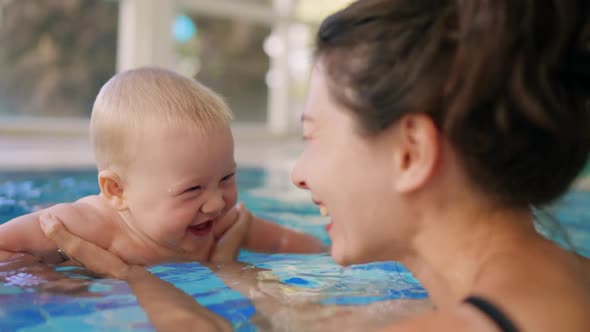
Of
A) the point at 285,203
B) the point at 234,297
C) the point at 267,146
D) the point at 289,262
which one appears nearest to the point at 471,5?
the point at 234,297

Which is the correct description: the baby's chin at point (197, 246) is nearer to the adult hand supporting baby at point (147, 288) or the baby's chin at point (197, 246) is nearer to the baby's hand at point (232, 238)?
the baby's hand at point (232, 238)

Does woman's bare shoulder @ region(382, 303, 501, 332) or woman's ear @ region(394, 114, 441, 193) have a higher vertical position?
woman's ear @ region(394, 114, 441, 193)

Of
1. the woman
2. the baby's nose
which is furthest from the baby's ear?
the woman

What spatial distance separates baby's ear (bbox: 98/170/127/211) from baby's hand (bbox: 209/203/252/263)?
0.30 meters

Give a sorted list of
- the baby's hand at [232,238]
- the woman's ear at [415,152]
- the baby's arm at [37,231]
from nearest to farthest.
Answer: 1. the woman's ear at [415,152]
2. the baby's arm at [37,231]
3. the baby's hand at [232,238]

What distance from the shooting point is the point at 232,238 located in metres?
1.88

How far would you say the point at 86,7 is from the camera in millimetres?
6148

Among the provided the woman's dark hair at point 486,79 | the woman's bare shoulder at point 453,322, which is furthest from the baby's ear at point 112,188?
Answer: the woman's bare shoulder at point 453,322

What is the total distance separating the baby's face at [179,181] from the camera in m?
1.60

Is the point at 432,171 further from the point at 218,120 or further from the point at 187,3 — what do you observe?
the point at 187,3

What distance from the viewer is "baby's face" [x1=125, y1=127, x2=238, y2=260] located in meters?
1.60

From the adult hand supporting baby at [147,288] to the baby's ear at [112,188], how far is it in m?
0.14

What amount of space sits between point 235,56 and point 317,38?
675 centimetres

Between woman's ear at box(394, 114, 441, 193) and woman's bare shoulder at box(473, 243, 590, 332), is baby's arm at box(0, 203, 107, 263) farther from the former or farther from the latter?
woman's bare shoulder at box(473, 243, 590, 332)
